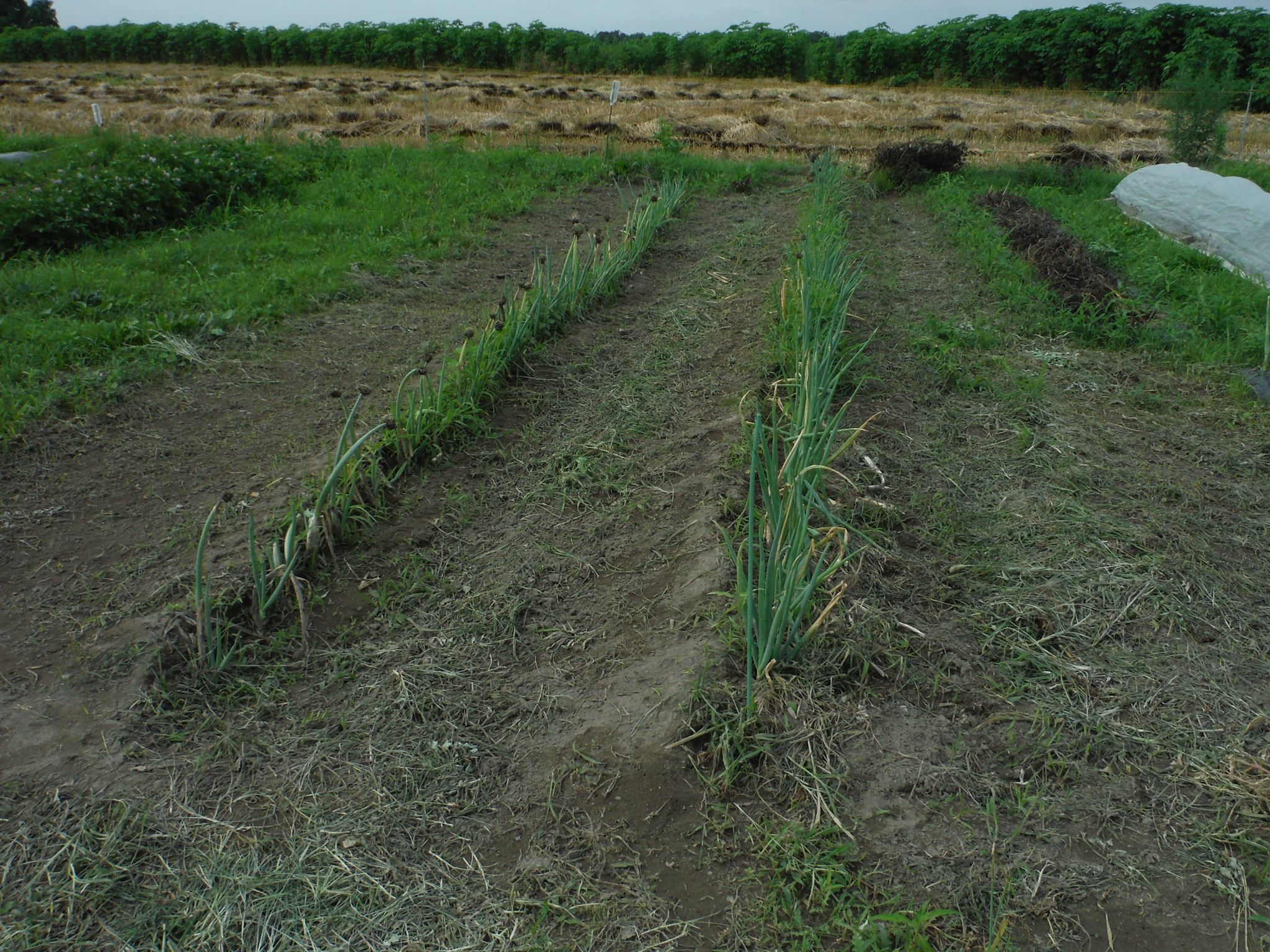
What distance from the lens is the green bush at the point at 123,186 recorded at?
568cm

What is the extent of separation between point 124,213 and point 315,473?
14.7 feet

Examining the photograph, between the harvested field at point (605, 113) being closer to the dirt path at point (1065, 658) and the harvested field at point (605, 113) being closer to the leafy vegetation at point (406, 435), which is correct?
the leafy vegetation at point (406, 435)

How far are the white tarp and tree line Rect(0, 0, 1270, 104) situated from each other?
14657 mm

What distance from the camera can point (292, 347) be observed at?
14.5ft

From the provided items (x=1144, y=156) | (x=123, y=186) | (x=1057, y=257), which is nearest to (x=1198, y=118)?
(x=1144, y=156)

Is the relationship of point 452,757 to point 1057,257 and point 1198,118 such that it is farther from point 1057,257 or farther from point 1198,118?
point 1198,118

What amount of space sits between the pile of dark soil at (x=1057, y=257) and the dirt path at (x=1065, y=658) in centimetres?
133

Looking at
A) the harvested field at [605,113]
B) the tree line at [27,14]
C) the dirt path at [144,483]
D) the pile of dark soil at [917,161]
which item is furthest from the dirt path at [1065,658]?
the tree line at [27,14]

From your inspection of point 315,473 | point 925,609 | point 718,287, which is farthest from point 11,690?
point 718,287

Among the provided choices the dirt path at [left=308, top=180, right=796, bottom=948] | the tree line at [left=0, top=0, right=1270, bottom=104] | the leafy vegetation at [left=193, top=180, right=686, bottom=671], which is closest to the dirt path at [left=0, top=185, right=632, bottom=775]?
the leafy vegetation at [left=193, top=180, right=686, bottom=671]

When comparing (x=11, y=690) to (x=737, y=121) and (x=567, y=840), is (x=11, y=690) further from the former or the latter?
(x=737, y=121)

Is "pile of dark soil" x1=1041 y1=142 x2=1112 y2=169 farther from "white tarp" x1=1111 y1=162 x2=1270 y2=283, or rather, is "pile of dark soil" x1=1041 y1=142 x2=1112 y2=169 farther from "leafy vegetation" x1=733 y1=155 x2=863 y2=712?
"leafy vegetation" x1=733 y1=155 x2=863 y2=712

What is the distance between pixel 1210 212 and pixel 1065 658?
5686 millimetres

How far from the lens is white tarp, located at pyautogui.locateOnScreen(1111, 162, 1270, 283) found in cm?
A: 589
